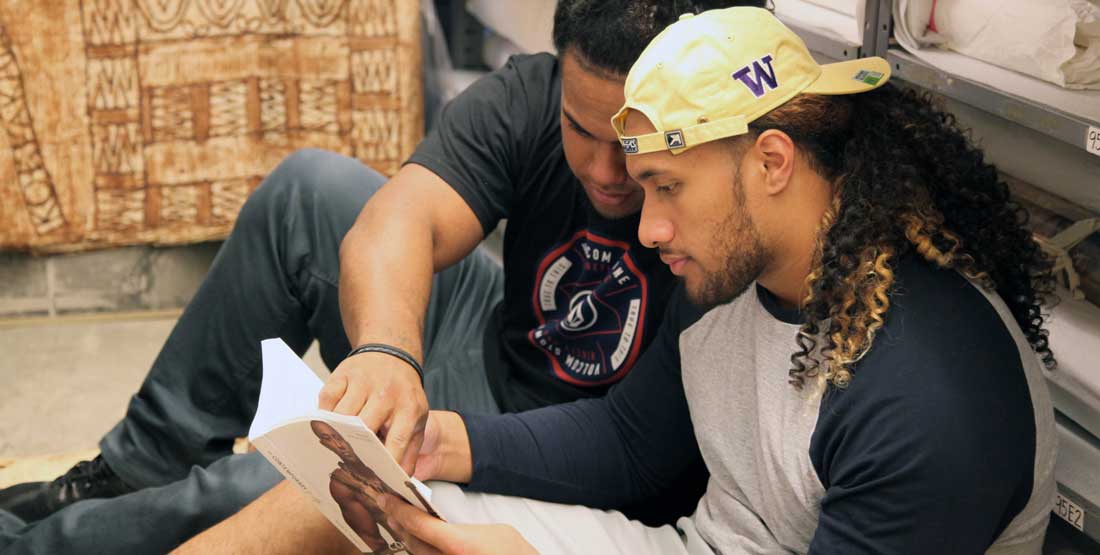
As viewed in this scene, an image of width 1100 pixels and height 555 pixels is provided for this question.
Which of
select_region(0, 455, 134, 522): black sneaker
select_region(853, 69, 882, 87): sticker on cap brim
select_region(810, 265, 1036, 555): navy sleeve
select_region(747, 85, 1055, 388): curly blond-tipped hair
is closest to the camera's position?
select_region(810, 265, 1036, 555): navy sleeve

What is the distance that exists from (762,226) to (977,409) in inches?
13.0

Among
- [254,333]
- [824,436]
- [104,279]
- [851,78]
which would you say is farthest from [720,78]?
[104,279]

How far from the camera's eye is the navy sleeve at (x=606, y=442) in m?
1.70

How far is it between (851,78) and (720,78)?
178 mm

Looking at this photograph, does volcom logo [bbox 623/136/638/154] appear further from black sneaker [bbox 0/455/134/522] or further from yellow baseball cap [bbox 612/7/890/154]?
black sneaker [bbox 0/455/134/522]

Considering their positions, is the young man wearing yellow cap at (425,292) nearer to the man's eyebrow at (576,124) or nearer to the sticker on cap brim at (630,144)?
the man's eyebrow at (576,124)

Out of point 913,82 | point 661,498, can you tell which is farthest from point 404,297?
point 913,82

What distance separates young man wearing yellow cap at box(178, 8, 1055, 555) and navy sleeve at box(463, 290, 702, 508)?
2.2 inches

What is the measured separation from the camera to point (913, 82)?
1.78 m

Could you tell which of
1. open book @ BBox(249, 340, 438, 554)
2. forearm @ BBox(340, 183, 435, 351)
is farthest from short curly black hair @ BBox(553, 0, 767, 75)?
open book @ BBox(249, 340, 438, 554)

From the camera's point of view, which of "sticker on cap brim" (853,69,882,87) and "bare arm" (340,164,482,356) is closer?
"sticker on cap brim" (853,69,882,87)

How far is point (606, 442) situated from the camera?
176cm

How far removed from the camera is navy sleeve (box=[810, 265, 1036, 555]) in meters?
1.24

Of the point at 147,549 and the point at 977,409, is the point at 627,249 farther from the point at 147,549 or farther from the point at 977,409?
the point at 147,549
